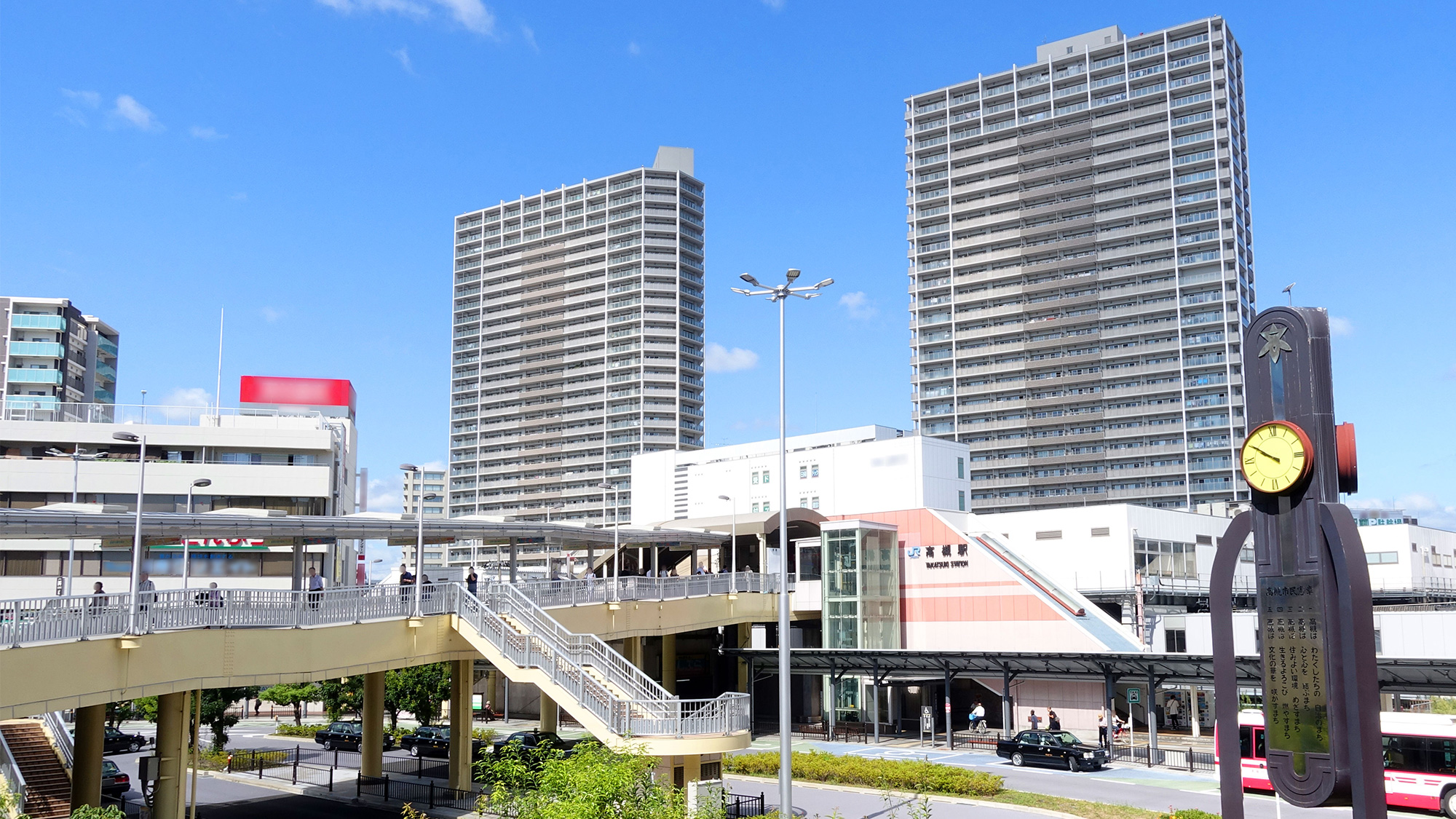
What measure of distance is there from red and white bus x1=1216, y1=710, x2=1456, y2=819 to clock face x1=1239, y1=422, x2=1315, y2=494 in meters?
17.7

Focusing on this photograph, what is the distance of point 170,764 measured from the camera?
3197 cm

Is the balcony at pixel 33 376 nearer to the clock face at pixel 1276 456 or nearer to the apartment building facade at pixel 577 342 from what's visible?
the apartment building facade at pixel 577 342

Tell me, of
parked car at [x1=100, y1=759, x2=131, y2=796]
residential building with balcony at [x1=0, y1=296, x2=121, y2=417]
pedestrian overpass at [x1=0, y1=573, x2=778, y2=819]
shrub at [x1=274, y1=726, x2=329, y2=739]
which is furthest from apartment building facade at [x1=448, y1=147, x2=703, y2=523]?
pedestrian overpass at [x1=0, y1=573, x2=778, y2=819]

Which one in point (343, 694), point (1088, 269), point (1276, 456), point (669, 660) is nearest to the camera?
point (1276, 456)

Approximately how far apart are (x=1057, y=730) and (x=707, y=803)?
32541mm

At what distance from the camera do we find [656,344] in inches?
6683

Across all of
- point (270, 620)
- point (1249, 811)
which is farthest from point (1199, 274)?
point (270, 620)

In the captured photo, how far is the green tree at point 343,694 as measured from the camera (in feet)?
202

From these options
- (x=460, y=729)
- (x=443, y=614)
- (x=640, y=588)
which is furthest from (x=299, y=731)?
(x=443, y=614)

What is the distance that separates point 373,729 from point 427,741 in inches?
468

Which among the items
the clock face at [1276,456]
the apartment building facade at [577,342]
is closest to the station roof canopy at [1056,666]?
the clock face at [1276,456]

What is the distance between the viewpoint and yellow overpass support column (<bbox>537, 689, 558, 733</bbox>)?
5116 cm

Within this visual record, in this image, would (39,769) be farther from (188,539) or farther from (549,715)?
(549,715)

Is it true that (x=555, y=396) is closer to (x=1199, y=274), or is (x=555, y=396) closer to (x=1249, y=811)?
(x=1199, y=274)
